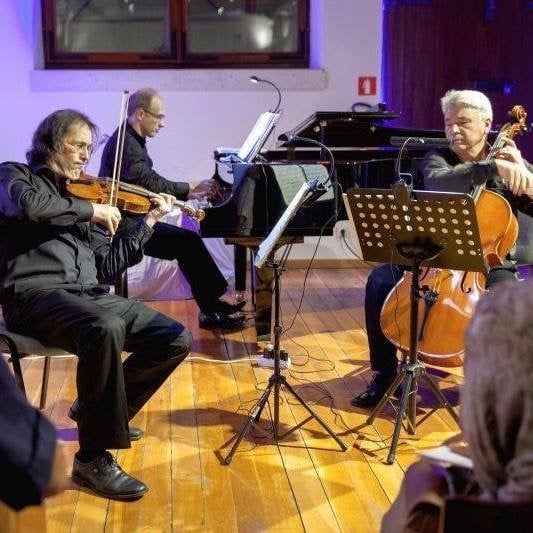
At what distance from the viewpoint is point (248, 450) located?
3002 mm


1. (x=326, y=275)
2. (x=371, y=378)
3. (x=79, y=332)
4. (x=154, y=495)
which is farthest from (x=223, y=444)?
(x=326, y=275)

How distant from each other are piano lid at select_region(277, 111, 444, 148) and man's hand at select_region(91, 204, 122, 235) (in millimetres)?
1767

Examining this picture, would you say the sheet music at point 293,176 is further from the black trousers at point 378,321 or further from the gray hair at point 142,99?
the gray hair at point 142,99

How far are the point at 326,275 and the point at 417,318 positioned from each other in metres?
3.23

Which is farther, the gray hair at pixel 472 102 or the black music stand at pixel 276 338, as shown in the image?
the gray hair at pixel 472 102

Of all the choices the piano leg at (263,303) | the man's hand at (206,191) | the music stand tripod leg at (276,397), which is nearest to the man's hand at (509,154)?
the music stand tripod leg at (276,397)

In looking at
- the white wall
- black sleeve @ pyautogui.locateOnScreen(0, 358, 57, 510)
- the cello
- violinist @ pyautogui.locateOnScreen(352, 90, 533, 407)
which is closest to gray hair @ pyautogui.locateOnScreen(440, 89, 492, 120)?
violinist @ pyautogui.locateOnScreen(352, 90, 533, 407)

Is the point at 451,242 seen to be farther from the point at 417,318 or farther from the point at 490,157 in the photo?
the point at 490,157

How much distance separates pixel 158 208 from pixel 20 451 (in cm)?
208

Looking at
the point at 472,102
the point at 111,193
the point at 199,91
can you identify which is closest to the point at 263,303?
the point at 111,193

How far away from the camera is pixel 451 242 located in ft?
8.96

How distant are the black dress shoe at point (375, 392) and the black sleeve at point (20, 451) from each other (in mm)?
2254

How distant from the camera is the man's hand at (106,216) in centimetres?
300

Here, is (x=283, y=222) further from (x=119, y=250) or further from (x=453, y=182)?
(x=453, y=182)
